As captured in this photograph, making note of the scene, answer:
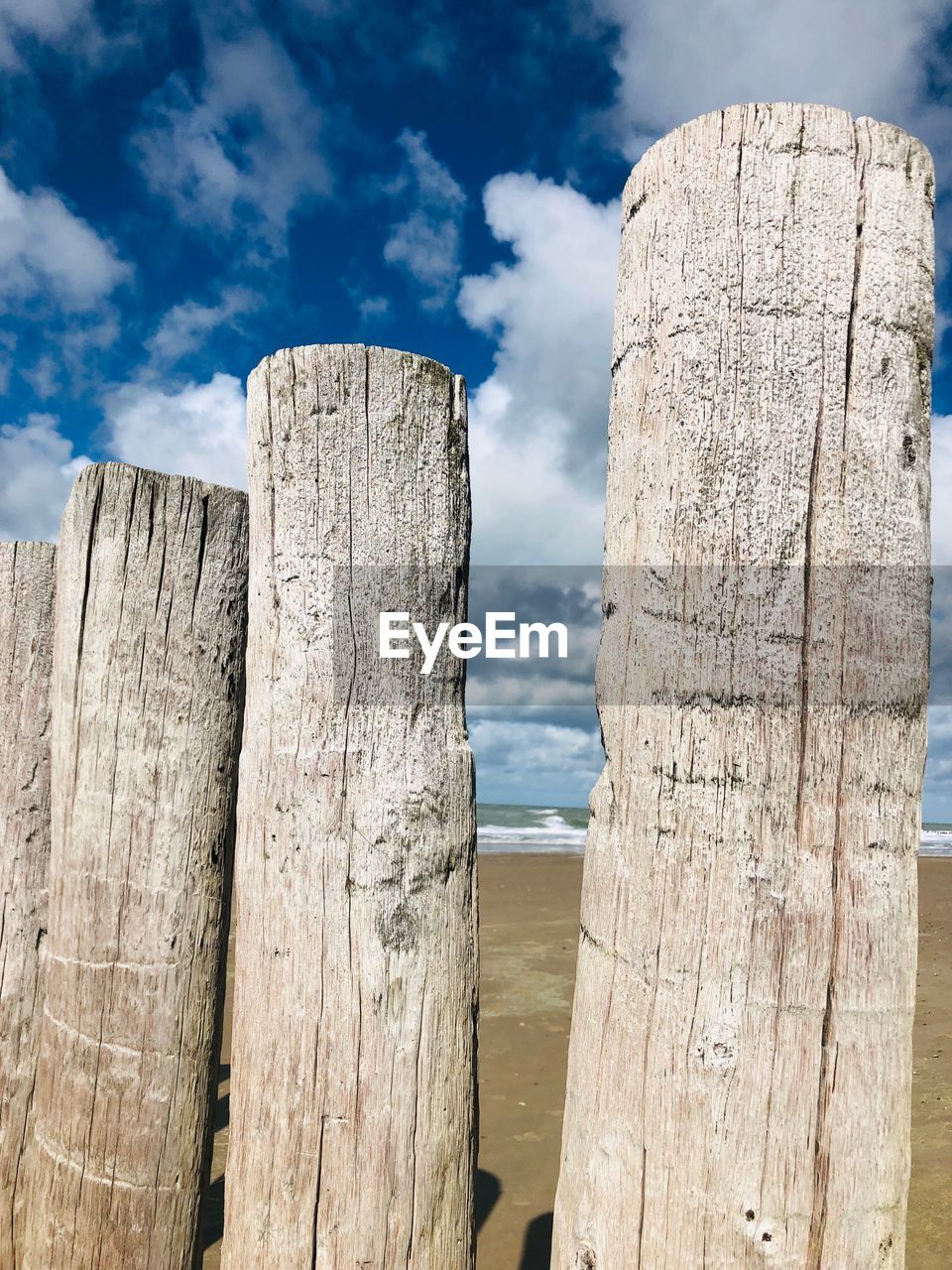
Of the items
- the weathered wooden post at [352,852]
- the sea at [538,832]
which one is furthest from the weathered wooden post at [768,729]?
the sea at [538,832]

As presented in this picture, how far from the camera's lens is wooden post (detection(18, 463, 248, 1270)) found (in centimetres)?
263

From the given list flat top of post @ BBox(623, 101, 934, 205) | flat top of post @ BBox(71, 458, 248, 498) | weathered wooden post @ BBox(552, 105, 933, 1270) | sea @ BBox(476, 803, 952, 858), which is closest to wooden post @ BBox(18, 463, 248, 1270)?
flat top of post @ BBox(71, 458, 248, 498)

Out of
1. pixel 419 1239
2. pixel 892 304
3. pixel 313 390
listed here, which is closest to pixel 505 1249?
pixel 419 1239

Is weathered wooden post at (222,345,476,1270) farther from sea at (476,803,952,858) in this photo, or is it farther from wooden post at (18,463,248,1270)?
sea at (476,803,952,858)

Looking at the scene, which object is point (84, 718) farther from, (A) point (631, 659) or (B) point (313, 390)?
(A) point (631, 659)

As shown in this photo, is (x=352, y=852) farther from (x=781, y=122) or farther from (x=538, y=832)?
(x=538, y=832)

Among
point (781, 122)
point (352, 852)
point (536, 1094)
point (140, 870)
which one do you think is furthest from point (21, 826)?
point (536, 1094)

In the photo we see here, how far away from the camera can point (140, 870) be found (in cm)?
265

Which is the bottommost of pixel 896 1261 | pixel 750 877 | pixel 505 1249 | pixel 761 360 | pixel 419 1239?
pixel 505 1249

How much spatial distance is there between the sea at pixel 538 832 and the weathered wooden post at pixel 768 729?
16.2 meters

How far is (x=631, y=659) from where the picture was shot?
5.94 feet

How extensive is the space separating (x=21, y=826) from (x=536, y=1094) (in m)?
3.96

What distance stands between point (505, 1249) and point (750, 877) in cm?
345

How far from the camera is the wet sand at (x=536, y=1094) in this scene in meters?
4.30
